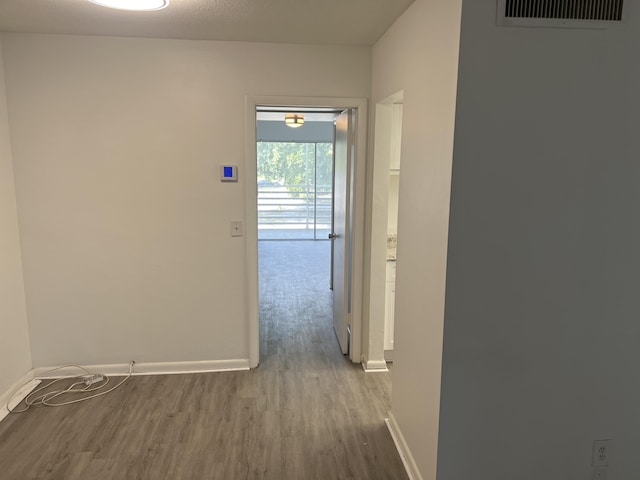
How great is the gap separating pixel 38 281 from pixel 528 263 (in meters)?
3.26

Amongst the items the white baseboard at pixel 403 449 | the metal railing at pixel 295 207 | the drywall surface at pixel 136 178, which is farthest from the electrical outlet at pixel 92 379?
the metal railing at pixel 295 207

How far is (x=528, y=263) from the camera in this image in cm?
194

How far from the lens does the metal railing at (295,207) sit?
10094 millimetres

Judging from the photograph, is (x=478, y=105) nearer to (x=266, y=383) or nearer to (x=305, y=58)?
(x=305, y=58)

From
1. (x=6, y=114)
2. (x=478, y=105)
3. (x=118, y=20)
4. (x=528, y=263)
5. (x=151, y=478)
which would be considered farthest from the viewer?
(x=6, y=114)

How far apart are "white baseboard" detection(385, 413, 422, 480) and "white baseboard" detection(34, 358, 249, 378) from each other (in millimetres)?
1315

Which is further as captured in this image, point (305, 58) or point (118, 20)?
point (305, 58)

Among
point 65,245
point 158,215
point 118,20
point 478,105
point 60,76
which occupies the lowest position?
point 65,245

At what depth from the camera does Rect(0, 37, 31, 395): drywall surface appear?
10.0 feet

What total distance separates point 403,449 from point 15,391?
2.63 metres

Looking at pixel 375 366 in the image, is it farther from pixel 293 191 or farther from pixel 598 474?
pixel 293 191

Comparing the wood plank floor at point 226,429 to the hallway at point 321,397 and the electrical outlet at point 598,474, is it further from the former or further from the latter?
the electrical outlet at point 598,474

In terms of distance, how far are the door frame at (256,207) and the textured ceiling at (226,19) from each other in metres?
0.41

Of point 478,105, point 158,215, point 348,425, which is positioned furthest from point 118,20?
point 348,425
